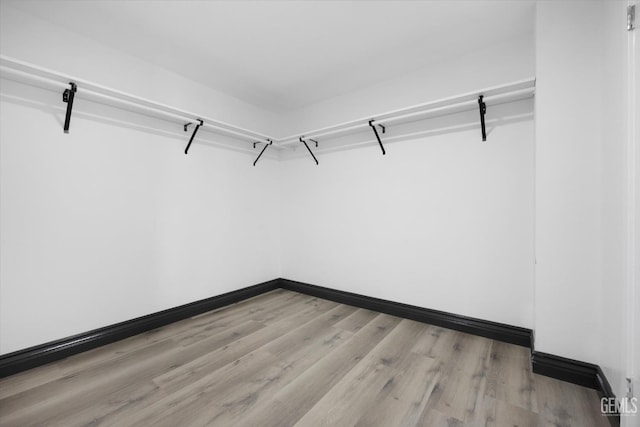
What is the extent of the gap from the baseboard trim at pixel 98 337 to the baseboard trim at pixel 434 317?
4.01 feet

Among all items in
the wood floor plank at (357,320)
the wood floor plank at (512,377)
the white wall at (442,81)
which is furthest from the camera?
the wood floor plank at (357,320)

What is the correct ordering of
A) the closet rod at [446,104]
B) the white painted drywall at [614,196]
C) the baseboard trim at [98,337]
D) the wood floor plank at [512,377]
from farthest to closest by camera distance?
1. the closet rod at [446,104]
2. the baseboard trim at [98,337]
3. the wood floor plank at [512,377]
4. the white painted drywall at [614,196]

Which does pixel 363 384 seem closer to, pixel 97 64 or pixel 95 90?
pixel 95 90

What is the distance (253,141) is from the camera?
131 inches

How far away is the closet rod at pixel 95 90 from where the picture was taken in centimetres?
163

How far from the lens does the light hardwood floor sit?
53.7 inches

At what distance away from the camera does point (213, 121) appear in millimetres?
2604

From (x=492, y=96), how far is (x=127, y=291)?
11.4 ft

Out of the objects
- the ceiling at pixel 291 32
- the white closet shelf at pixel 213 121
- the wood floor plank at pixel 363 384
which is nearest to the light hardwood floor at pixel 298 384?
the wood floor plank at pixel 363 384

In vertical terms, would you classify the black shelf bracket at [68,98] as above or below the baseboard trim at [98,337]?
above

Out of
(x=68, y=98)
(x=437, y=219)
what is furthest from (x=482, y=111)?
(x=68, y=98)

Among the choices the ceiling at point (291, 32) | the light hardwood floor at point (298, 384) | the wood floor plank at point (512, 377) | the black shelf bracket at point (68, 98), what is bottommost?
the light hardwood floor at point (298, 384)

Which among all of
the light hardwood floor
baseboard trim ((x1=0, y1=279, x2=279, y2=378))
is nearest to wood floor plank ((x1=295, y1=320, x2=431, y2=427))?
the light hardwood floor

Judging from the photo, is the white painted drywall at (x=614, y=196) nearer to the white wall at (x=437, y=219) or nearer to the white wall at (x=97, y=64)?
the white wall at (x=437, y=219)
